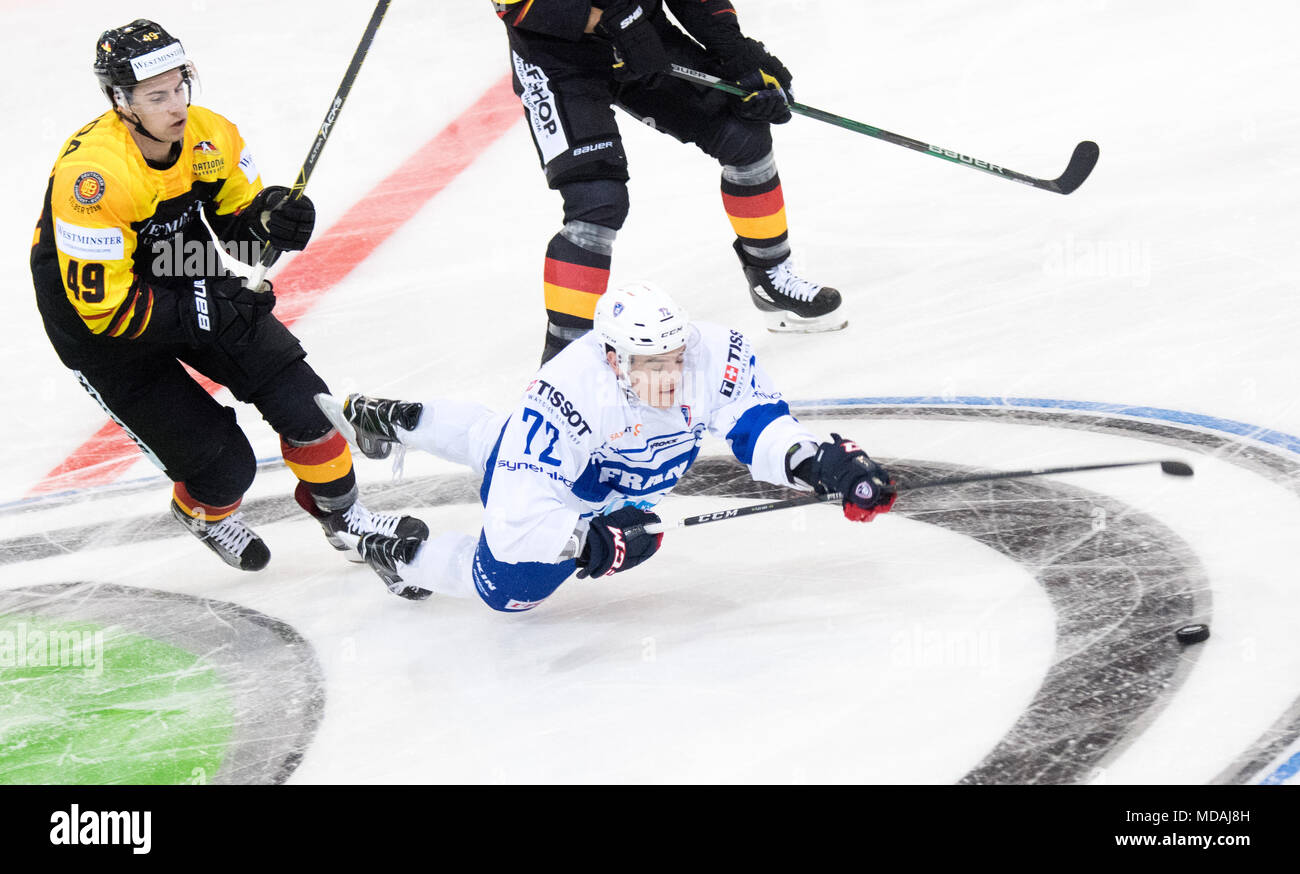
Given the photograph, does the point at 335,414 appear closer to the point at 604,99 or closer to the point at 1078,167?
the point at 604,99

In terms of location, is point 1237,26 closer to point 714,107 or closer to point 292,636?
point 714,107

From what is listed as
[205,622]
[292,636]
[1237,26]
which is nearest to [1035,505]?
[292,636]

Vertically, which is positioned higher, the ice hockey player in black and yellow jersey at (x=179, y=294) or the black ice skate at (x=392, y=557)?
the ice hockey player in black and yellow jersey at (x=179, y=294)

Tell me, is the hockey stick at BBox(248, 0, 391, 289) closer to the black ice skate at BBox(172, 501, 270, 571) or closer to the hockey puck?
the black ice skate at BBox(172, 501, 270, 571)

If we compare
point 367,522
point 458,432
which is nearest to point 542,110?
point 458,432

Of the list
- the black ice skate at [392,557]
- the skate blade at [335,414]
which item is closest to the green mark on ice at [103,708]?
the black ice skate at [392,557]

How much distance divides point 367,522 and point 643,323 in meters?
1.07

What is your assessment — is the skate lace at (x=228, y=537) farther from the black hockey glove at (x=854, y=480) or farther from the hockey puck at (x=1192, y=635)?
the hockey puck at (x=1192, y=635)

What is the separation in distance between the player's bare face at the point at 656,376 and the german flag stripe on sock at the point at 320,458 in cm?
100

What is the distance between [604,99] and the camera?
4340 millimetres

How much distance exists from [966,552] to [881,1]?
4540 mm

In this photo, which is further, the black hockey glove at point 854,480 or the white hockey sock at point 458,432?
the white hockey sock at point 458,432

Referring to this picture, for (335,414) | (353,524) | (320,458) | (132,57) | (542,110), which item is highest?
(132,57)

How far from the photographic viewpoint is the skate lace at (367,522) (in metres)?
3.73
